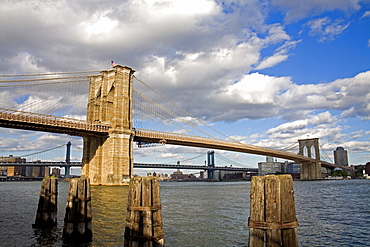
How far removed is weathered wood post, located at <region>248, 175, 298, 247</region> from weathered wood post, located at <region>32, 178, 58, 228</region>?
411 inches

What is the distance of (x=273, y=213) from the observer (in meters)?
4.62

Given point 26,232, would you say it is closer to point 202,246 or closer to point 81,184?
point 81,184

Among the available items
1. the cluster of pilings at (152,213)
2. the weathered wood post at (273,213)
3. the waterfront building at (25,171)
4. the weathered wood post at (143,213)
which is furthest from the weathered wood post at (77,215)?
the waterfront building at (25,171)

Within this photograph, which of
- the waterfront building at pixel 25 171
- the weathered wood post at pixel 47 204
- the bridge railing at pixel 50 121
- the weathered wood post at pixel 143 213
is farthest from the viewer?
the waterfront building at pixel 25 171

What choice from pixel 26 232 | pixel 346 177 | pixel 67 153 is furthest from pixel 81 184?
pixel 346 177

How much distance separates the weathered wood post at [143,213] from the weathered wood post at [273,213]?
118 inches

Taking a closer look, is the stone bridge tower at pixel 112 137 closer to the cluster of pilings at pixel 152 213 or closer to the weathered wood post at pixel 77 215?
the cluster of pilings at pixel 152 213

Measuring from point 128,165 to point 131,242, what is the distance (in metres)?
44.3

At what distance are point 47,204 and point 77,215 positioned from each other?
3.23 metres

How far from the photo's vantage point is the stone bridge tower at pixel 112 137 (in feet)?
162

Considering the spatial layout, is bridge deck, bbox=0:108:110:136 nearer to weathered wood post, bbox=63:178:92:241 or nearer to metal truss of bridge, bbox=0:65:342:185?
metal truss of bridge, bbox=0:65:342:185

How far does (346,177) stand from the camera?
126875 millimetres

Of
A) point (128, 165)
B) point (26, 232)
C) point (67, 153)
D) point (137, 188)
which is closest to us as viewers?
point (137, 188)

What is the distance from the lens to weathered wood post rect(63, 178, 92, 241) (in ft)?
33.9
